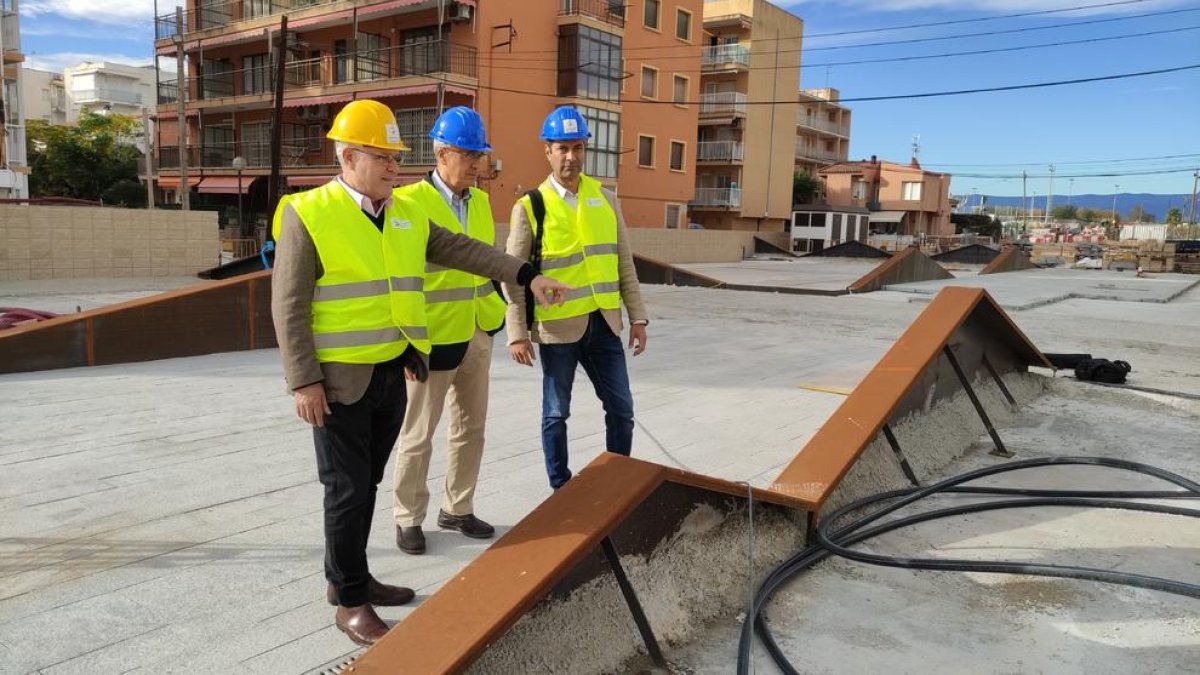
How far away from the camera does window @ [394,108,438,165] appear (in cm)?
2909

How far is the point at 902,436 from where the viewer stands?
4.53 metres

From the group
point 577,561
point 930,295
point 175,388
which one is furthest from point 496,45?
point 577,561

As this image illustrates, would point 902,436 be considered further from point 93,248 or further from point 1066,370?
point 93,248

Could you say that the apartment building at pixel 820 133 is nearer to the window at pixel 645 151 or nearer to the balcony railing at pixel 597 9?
the window at pixel 645 151

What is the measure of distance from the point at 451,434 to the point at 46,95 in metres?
102

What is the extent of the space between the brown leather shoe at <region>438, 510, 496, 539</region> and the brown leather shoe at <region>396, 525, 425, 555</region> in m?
0.24

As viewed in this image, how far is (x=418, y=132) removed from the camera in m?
29.5

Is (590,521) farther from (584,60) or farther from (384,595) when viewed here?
(584,60)

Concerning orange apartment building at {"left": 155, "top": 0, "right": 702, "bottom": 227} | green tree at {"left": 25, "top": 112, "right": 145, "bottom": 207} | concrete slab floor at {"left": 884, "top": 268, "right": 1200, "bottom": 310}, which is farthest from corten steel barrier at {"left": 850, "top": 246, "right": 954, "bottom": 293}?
green tree at {"left": 25, "top": 112, "right": 145, "bottom": 207}

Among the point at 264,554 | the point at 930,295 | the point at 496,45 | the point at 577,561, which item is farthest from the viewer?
the point at 496,45

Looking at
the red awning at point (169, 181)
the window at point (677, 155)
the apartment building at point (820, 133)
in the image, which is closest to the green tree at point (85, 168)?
the red awning at point (169, 181)

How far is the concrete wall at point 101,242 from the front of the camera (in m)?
15.9

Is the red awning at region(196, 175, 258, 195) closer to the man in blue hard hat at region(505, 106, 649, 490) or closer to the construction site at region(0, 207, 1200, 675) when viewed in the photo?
the construction site at region(0, 207, 1200, 675)

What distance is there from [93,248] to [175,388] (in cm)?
1291
